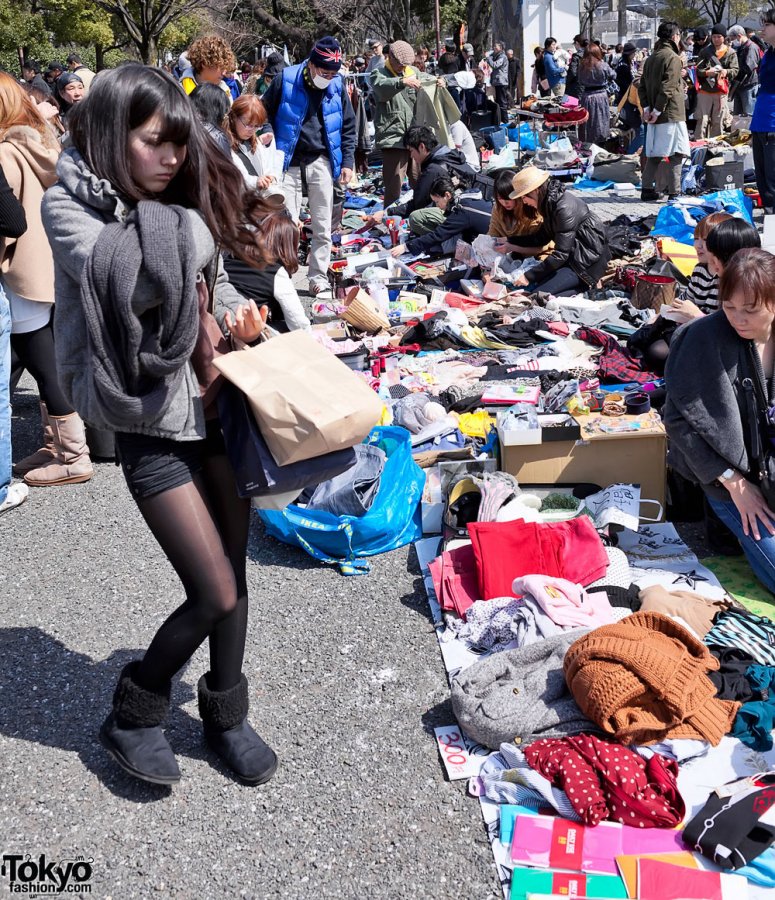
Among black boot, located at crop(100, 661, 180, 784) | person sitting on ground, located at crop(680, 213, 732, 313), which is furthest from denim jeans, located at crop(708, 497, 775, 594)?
black boot, located at crop(100, 661, 180, 784)

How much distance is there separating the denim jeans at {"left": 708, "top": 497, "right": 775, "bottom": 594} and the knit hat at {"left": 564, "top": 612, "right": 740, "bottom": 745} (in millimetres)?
726

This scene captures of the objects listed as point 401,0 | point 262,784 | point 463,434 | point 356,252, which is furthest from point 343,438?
point 401,0

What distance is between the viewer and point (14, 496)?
4.68m

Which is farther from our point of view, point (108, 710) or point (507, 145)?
point (507, 145)

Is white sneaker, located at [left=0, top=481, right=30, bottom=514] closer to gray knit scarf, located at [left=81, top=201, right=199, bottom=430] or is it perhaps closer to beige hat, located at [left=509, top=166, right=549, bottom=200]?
gray knit scarf, located at [left=81, top=201, right=199, bottom=430]

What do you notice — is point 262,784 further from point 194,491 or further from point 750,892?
point 750,892

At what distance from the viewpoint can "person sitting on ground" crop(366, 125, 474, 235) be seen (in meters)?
8.77

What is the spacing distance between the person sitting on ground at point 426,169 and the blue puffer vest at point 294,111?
136cm

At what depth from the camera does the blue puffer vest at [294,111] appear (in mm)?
7578

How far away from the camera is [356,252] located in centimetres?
955

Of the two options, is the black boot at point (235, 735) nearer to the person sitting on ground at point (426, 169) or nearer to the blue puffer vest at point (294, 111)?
the blue puffer vest at point (294, 111)

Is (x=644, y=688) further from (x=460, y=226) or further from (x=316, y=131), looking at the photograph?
(x=460, y=226)

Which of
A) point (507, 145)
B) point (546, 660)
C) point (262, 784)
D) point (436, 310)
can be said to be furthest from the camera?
point (507, 145)

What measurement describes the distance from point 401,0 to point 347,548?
35.0 metres
